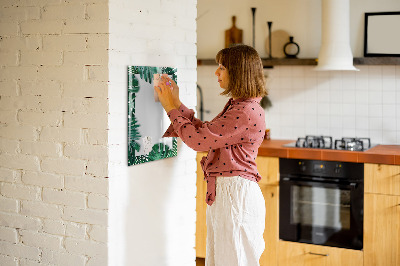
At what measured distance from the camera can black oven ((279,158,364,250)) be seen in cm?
387

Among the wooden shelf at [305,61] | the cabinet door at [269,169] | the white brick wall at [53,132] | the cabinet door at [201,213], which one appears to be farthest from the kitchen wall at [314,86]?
the white brick wall at [53,132]

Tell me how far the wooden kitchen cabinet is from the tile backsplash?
705mm

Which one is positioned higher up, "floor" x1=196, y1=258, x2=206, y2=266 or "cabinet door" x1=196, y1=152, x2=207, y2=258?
"cabinet door" x1=196, y1=152, x2=207, y2=258

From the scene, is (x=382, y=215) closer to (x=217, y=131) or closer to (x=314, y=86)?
(x=314, y=86)

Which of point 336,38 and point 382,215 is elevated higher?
point 336,38

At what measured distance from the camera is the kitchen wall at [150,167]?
2.47 metres

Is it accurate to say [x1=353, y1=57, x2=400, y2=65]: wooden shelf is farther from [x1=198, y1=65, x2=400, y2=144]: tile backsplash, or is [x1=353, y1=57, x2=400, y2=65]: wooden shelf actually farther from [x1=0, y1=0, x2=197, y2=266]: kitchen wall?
[x1=0, y1=0, x2=197, y2=266]: kitchen wall

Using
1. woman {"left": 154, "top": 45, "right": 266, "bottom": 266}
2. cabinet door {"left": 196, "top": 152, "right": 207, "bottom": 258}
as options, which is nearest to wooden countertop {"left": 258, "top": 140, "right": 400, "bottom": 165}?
cabinet door {"left": 196, "top": 152, "right": 207, "bottom": 258}

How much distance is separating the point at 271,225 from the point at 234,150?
1.70 meters

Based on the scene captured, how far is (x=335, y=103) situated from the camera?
14.9ft

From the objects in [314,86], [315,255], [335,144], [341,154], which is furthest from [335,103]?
[315,255]

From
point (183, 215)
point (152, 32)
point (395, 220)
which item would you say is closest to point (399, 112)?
point (395, 220)

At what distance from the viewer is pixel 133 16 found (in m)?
2.54

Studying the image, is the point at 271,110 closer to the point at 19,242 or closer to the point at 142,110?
the point at 142,110
